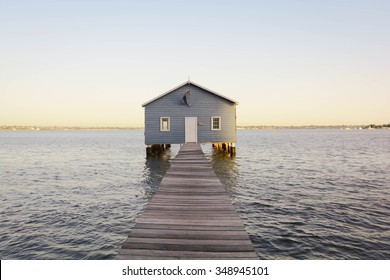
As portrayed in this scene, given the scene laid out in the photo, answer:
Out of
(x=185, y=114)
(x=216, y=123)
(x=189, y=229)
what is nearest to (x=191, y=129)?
(x=185, y=114)

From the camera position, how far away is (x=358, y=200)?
1279 centimetres

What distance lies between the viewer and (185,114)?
2606cm

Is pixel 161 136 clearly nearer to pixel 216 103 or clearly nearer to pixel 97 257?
pixel 216 103

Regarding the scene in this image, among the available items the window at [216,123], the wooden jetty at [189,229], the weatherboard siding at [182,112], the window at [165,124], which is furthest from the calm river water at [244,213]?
the window at [216,123]

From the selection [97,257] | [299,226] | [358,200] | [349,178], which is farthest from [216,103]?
[97,257]

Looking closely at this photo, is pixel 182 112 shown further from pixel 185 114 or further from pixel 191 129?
pixel 191 129

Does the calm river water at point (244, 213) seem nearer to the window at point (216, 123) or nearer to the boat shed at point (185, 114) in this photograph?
the boat shed at point (185, 114)

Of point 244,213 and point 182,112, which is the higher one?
point 182,112

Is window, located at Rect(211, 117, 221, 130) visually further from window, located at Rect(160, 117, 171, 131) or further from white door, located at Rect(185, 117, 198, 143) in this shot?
window, located at Rect(160, 117, 171, 131)

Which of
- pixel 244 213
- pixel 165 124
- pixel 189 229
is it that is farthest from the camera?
pixel 165 124

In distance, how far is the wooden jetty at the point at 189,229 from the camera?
4258 mm

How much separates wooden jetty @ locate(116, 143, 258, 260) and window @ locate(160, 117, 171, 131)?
1812 cm

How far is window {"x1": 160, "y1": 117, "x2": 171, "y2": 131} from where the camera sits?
85.9 ft

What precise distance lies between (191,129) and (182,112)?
187 centimetres
